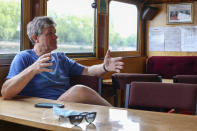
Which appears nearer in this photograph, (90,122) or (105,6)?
(90,122)

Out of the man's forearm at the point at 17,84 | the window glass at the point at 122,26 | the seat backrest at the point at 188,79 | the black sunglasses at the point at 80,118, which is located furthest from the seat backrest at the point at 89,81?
the window glass at the point at 122,26

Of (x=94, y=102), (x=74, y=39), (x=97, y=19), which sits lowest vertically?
(x=94, y=102)

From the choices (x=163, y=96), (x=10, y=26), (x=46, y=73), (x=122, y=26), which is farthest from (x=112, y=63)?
(x=122, y=26)

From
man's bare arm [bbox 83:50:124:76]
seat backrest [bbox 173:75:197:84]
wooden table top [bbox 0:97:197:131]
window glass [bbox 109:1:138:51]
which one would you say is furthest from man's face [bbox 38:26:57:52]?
window glass [bbox 109:1:138:51]

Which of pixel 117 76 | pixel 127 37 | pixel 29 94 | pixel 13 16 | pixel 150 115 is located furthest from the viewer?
pixel 127 37

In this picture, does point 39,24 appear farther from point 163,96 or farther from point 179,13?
point 179,13

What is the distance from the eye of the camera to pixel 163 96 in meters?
2.17

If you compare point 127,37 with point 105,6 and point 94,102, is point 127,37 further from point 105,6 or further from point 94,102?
point 94,102

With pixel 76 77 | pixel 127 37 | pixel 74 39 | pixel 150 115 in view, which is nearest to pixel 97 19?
pixel 74 39

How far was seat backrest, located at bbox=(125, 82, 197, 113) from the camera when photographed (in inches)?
82.2

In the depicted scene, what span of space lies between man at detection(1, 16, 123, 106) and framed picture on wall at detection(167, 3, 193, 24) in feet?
8.65

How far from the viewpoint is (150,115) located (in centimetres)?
178

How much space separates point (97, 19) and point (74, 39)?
20.9 inches

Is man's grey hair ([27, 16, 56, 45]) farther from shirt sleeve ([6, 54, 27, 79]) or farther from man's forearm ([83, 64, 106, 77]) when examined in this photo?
man's forearm ([83, 64, 106, 77])
